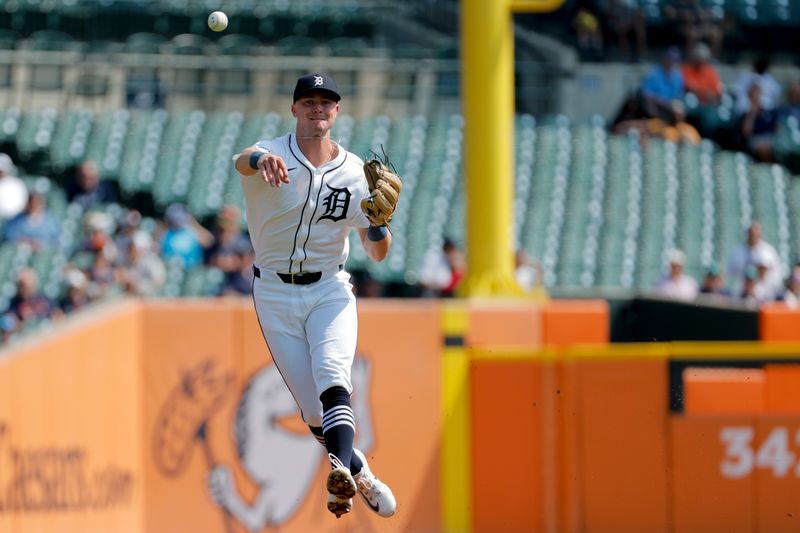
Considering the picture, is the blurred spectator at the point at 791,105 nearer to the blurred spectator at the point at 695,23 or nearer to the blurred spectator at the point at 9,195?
the blurred spectator at the point at 695,23

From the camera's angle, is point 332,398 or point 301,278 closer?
point 332,398

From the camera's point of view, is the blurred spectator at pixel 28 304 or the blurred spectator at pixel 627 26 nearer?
the blurred spectator at pixel 28 304

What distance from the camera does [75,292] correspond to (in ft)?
45.1

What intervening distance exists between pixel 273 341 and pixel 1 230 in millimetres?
8025

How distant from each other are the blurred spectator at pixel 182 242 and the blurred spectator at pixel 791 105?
758cm

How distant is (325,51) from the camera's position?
18.8 metres

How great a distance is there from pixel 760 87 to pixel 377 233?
12.3 metres

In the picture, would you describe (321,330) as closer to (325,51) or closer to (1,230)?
(1,230)

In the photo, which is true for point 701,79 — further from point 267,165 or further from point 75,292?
point 267,165

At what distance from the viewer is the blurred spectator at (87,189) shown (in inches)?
627

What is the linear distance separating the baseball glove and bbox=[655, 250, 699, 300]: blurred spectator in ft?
25.2

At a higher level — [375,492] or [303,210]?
[303,210]

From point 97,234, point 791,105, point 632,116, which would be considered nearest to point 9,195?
point 97,234

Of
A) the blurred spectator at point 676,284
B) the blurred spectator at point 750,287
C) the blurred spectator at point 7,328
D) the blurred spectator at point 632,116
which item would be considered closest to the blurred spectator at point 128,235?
the blurred spectator at point 7,328
